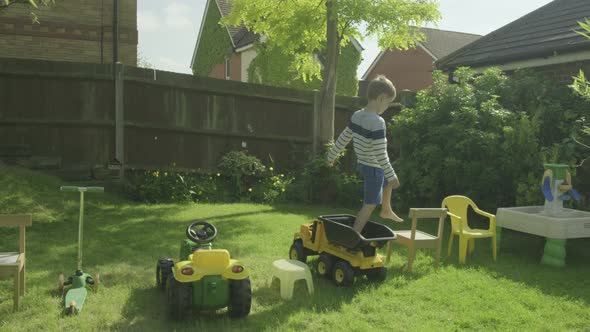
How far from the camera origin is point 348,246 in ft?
16.1

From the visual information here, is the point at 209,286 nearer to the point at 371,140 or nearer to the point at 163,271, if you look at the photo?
the point at 163,271

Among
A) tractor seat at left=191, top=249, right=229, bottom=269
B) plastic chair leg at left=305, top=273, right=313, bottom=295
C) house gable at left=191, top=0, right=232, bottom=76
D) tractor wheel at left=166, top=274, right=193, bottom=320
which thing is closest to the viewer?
tractor wheel at left=166, top=274, right=193, bottom=320

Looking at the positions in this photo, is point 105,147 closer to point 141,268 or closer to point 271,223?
point 271,223

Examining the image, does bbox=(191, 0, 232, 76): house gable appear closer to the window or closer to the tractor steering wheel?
the window

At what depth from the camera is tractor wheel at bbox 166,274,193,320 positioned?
3.89 metres

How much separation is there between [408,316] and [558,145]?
4.32 metres

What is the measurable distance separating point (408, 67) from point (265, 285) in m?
29.5

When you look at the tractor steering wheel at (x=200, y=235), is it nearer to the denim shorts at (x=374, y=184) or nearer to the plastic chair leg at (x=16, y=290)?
the plastic chair leg at (x=16, y=290)

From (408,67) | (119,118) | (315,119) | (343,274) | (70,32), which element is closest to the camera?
(343,274)

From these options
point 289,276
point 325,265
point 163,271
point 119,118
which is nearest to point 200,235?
point 163,271

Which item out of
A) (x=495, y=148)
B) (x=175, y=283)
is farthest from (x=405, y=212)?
(x=175, y=283)

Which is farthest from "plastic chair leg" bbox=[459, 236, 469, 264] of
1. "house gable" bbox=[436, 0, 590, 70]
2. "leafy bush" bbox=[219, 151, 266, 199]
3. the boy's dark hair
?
"house gable" bbox=[436, 0, 590, 70]

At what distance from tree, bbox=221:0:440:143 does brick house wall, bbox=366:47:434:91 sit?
66.2 ft

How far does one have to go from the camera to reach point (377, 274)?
511 centimetres
